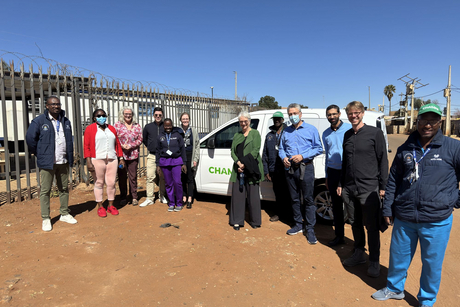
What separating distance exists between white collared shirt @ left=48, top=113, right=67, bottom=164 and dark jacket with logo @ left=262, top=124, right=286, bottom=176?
330 centimetres

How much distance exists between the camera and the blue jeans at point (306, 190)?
163 inches

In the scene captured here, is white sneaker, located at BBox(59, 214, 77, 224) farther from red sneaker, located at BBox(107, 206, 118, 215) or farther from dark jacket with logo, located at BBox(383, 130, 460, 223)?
dark jacket with logo, located at BBox(383, 130, 460, 223)

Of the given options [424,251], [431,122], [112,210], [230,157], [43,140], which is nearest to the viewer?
[431,122]

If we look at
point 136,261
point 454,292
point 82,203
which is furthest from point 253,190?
point 82,203

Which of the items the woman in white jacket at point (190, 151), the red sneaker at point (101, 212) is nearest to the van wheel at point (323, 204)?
the woman in white jacket at point (190, 151)

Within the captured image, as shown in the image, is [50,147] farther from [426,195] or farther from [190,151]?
[426,195]

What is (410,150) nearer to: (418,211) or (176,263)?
(418,211)

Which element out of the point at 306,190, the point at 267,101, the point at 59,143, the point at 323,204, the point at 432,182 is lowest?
the point at 323,204

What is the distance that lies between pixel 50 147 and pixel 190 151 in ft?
7.68

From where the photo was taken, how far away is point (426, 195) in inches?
95.3

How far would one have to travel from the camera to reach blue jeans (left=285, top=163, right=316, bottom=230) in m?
4.13

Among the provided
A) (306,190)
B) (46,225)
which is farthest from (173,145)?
(306,190)

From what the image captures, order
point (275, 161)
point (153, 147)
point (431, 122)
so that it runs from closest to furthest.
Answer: point (431, 122) → point (275, 161) → point (153, 147)

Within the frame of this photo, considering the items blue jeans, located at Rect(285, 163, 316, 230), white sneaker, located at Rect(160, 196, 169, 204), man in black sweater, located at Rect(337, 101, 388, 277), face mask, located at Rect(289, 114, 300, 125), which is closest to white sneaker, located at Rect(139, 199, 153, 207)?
white sneaker, located at Rect(160, 196, 169, 204)
